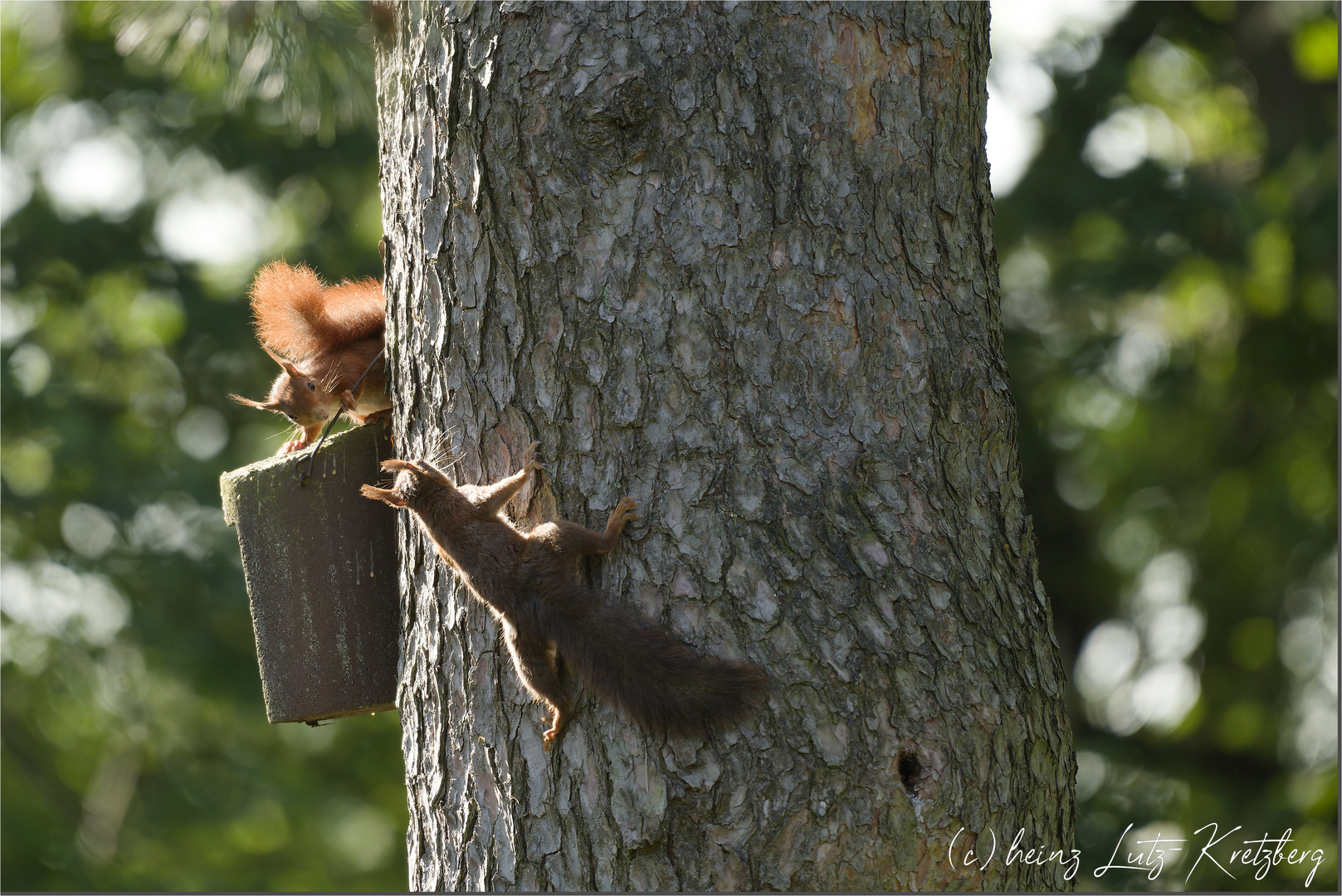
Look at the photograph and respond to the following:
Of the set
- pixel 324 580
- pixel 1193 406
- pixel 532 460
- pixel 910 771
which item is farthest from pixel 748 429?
pixel 1193 406

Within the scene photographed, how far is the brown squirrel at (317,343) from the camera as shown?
2.52 meters

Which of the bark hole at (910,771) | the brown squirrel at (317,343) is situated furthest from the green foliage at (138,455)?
the bark hole at (910,771)

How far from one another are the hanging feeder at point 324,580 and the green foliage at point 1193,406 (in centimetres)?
534

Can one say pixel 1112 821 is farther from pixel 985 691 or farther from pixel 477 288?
pixel 477 288

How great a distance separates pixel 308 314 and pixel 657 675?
133cm

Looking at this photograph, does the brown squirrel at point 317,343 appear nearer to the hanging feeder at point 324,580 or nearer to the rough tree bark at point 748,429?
the hanging feeder at point 324,580

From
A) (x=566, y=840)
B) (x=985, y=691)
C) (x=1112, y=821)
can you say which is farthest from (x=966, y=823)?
(x=1112, y=821)

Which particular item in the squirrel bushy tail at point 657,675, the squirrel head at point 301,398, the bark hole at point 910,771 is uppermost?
the squirrel head at point 301,398

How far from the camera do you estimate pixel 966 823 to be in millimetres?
1837

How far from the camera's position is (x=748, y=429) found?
187cm

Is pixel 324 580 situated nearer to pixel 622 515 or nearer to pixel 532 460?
pixel 532 460

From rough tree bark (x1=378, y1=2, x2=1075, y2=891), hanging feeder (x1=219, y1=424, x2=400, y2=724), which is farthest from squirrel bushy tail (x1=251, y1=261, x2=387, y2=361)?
rough tree bark (x1=378, y1=2, x2=1075, y2=891)

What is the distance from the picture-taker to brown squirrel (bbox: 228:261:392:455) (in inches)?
99.0

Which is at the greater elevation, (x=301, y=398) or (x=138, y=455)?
(x=138, y=455)
